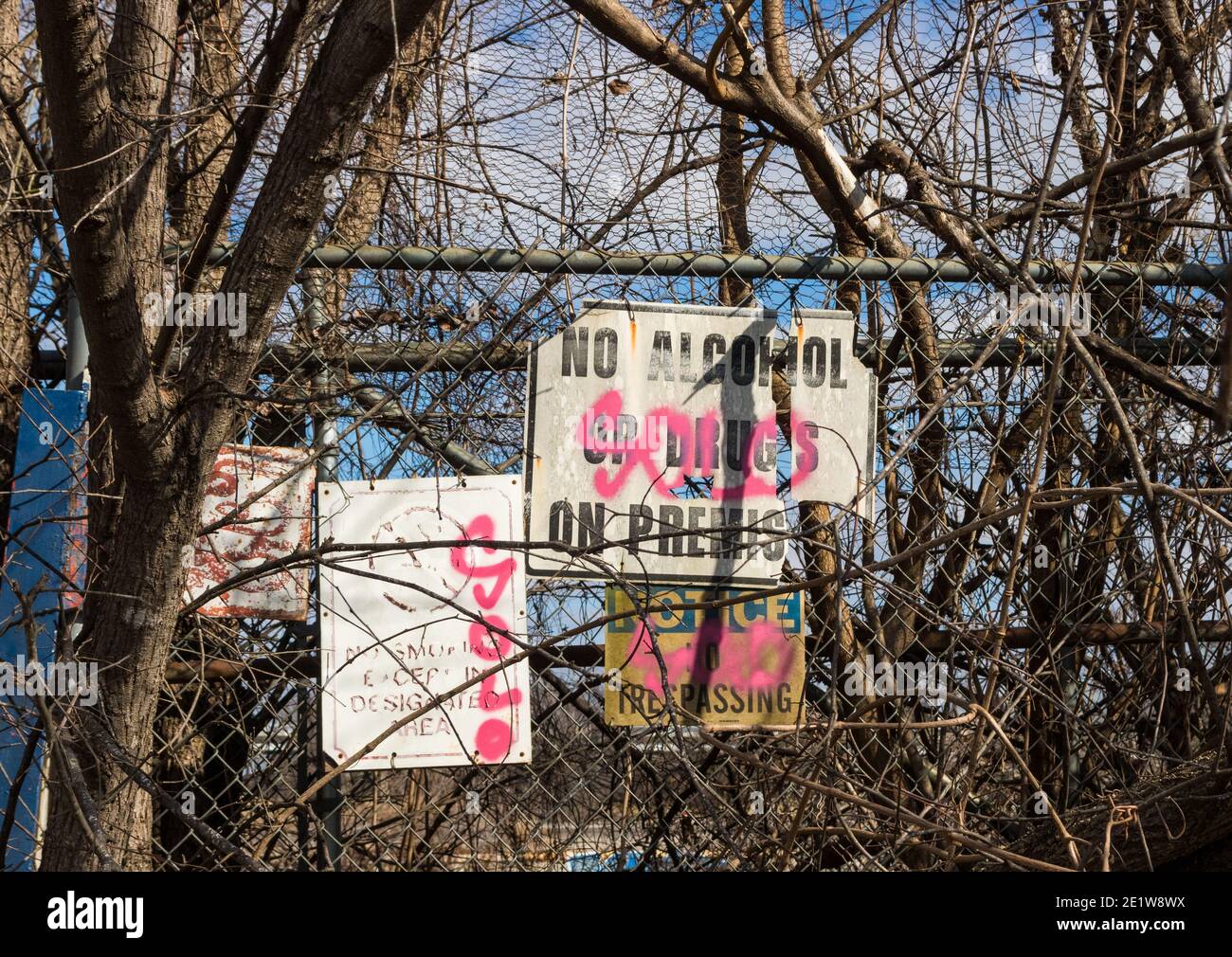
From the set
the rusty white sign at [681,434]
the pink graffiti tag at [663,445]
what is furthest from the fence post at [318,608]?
the pink graffiti tag at [663,445]

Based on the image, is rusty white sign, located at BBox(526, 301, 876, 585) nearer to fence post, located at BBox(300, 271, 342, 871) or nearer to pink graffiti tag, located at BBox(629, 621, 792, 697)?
pink graffiti tag, located at BBox(629, 621, 792, 697)

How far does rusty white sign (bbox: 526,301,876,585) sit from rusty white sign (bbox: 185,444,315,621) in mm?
545

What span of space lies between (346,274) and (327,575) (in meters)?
1.35

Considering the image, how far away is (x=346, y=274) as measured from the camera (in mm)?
3613

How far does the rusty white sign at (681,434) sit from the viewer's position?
→ 2.63 meters

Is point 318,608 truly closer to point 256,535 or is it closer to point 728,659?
point 256,535

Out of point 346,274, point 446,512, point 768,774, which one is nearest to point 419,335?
point 446,512

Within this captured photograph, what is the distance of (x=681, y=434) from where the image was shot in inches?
106

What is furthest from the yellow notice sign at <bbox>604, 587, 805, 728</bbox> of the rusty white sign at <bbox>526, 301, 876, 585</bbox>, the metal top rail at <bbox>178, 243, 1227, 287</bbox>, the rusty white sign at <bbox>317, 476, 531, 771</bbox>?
the metal top rail at <bbox>178, 243, 1227, 287</bbox>

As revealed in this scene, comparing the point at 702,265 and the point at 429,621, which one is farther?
the point at 702,265

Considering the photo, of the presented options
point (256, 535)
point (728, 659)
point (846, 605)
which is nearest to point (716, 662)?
point (728, 659)

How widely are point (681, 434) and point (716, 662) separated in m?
0.55

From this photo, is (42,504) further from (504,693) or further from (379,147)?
(379,147)

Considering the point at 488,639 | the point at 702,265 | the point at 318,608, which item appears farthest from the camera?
the point at 702,265
